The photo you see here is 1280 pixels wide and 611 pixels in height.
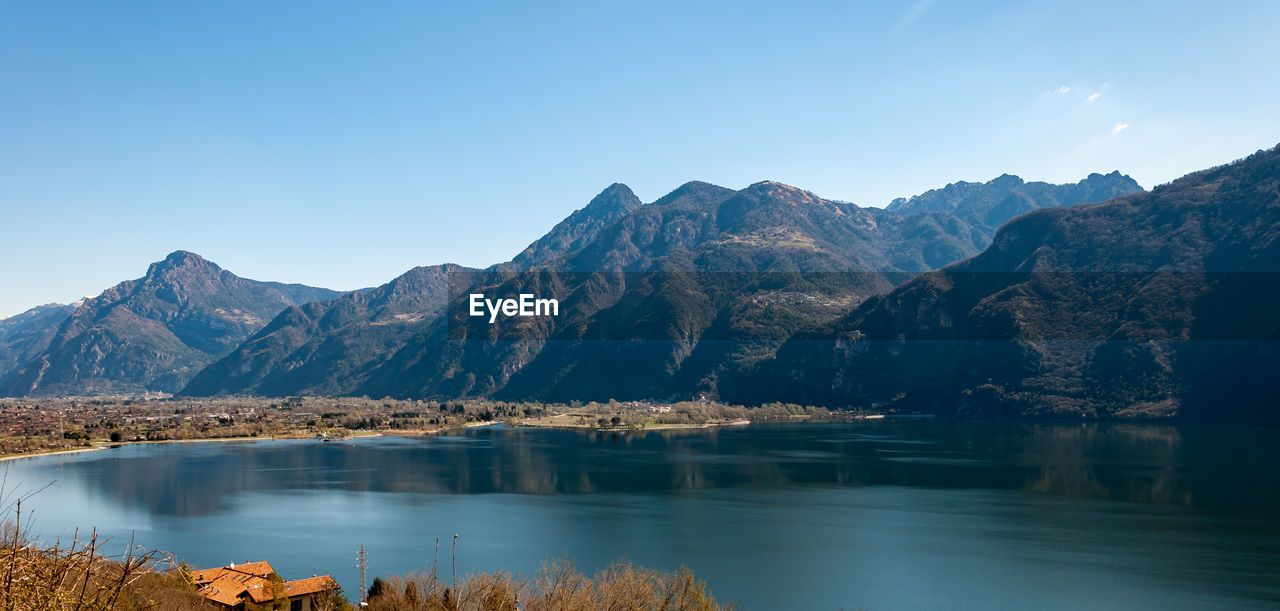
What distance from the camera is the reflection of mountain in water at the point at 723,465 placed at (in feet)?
301

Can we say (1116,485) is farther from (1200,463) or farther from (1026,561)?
(1026,561)

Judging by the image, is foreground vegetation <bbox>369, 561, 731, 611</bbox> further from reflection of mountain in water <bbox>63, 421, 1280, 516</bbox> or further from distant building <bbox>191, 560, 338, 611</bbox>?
reflection of mountain in water <bbox>63, 421, 1280, 516</bbox>

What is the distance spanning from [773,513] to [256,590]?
4792cm

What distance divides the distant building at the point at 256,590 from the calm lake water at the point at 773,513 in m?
6.02

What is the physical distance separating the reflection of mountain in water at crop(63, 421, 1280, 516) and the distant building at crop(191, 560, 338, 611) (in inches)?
1600

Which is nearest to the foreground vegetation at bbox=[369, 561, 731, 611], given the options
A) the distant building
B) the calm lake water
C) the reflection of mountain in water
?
the distant building

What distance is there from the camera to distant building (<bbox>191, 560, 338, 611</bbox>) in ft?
131

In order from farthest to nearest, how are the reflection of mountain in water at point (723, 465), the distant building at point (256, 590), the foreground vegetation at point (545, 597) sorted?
the reflection of mountain in water at point (723, 465) → the distant building at point (256, 590) → the foreground vegetation at point (545, 597)

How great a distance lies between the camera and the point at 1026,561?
57625 mm

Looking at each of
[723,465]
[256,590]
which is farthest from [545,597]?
[723,465]

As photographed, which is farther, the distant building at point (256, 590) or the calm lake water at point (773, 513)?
the calm lake water at point (773, 513)

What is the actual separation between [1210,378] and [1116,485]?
11007 centimetres

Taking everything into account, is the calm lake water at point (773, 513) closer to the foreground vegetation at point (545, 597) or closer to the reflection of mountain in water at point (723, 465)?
the reflection of mountain in water at point (723, 465)

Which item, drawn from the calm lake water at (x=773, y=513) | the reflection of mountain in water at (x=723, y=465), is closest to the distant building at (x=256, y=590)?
the calm lake water at (x=773, y=513)
